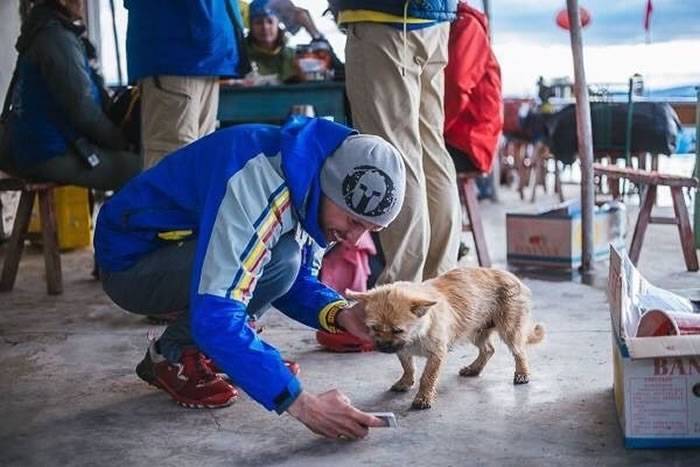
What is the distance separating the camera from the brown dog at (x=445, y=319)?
2504 millimetres

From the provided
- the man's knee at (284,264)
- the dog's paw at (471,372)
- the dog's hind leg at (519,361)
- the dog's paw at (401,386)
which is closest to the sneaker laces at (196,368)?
the man's knee at (284,264)

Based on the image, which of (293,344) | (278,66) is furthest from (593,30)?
(293,344)

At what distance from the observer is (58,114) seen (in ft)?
14.4

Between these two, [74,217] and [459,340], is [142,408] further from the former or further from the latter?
[74,217]

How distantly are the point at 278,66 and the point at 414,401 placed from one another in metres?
2.82

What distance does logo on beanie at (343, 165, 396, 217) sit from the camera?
2.09 m

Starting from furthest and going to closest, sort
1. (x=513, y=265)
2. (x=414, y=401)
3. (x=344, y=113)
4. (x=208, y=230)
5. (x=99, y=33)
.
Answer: (x=99, y=33) → (x=513, y=265) → (x=344, y=113) → (x=414, y=401) → (x=208, y=230)

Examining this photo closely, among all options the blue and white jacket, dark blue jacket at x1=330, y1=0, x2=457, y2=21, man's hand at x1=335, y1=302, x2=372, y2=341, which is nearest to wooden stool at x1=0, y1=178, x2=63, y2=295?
dark blue jacket at x1=330, y1=0, x2=457, y2=21

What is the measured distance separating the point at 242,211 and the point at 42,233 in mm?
2668

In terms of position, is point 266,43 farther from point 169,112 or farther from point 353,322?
point 353,322

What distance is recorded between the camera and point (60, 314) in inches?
157

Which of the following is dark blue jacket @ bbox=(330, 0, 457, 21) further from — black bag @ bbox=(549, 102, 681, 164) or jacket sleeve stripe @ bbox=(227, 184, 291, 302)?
black bag @ bbox=(549, 102, 681, 164)

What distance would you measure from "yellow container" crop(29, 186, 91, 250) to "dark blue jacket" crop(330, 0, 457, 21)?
8.35 feet

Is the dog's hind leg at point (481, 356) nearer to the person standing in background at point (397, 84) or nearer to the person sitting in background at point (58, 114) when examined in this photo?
the person standing in background at point (397, 84)
